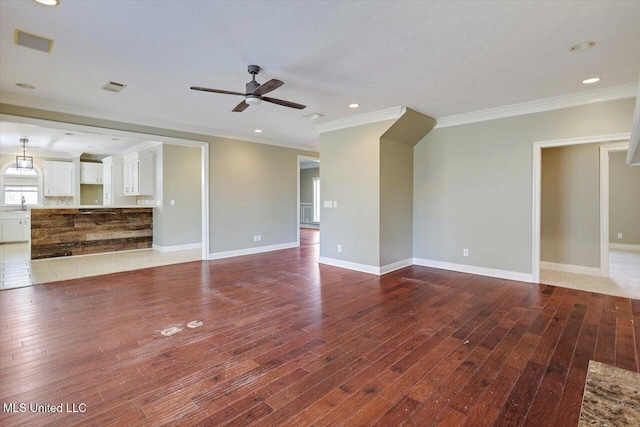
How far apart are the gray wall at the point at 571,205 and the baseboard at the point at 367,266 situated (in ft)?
8.07

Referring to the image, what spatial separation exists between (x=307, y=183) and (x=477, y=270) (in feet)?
33.0

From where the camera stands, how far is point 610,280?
4.70 meters

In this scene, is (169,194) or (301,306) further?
(169,194)

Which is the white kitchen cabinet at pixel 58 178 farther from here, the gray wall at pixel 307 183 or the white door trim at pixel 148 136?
the gray wall at pixel 307 183

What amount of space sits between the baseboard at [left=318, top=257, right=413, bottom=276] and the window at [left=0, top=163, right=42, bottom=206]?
30.8 feet

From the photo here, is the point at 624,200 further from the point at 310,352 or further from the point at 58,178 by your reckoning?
the point at 58,178

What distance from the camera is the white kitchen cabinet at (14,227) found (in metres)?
8.45

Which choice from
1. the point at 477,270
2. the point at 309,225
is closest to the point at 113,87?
the point at 477,270

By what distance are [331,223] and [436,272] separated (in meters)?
2.06

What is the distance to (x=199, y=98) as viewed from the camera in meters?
4.34

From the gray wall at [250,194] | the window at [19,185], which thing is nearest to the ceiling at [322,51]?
the gray wall at [250,194]

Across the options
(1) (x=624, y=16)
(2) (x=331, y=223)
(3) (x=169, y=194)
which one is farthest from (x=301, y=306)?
(3) (x=169, y=194)

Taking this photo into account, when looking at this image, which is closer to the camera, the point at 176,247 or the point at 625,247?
the point at 625,247

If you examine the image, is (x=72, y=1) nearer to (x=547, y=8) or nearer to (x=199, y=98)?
Result: (x=199, y=98)
